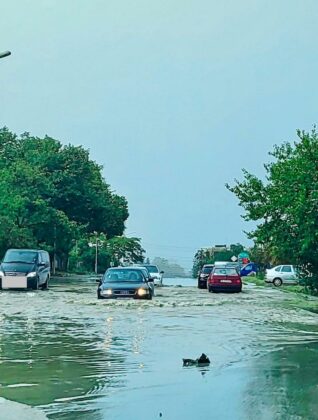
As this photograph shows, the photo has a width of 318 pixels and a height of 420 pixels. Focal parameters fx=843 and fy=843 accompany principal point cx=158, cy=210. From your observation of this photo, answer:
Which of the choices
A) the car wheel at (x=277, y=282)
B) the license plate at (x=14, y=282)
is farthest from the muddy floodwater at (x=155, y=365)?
the car wheel at (x=277, y=282)

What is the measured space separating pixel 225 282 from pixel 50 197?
28.7 meters

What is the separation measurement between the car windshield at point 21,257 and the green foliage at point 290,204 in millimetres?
9799

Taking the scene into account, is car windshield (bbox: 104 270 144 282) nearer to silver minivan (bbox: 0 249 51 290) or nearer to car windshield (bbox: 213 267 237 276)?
silver minivan (bbox: 0 249 51 290)

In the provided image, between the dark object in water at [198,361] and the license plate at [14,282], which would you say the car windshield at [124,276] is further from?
the dark object in water at [198,361]

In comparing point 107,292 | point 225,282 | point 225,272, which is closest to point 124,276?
point 107,292

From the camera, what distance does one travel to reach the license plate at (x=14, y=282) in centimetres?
3806

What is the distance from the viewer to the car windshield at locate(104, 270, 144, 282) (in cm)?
2958

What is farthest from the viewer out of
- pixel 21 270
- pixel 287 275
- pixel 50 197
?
pixel 50 197

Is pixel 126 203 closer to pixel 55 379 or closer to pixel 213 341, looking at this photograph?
pixel 213 341

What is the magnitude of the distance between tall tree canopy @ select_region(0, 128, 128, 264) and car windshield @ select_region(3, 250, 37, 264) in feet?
61.0

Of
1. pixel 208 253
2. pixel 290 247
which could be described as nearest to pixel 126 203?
pixel 290 247

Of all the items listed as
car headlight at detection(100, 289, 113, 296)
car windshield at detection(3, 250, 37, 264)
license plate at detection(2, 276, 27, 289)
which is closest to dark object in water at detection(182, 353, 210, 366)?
car headlight at detection(100, 289, 113, 296)

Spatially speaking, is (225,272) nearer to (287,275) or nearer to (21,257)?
(21,257)

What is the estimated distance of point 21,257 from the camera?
3903 cm
